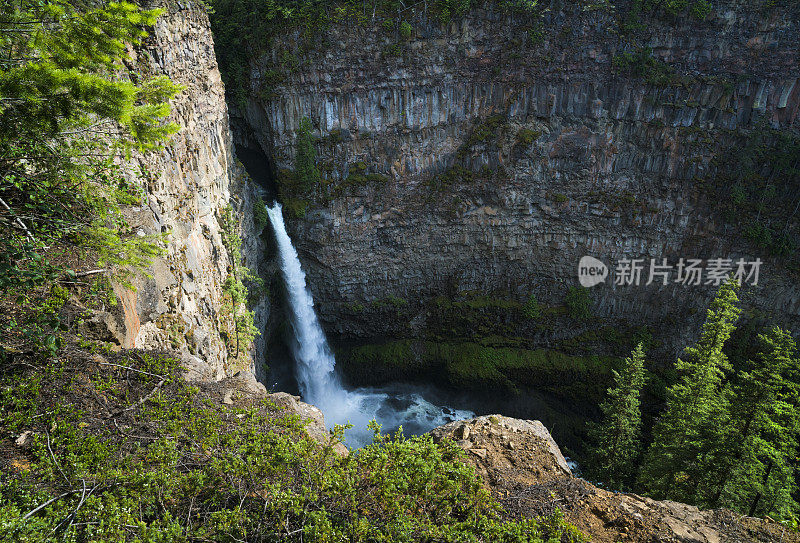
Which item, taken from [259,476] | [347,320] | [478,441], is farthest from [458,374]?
[259,476]

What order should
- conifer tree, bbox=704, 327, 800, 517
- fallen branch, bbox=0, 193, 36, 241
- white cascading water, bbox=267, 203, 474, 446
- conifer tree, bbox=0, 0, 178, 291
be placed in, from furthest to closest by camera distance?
white cascading water, bbox=267, 203, 474, 446 < conifer tree, bbox=704, 327, 800, 517 < fallen branch, bbox=0, 193, 36, 241 < conifer tree, bbox=0, 0, 178, 291

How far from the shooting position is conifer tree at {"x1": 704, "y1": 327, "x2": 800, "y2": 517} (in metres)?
12.8

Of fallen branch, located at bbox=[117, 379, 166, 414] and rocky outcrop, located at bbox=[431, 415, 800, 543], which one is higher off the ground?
fallen branch, located at bbox=[117, 379, 166, 414]

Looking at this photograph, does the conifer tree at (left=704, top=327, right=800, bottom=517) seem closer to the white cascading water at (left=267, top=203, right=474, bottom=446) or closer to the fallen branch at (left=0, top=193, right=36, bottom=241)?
the white cascading water at (left=267, top=203, right=474, bottom=446)

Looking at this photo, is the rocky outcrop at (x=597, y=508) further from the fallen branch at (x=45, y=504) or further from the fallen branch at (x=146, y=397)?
the fallen branch at (x=45, y=504)

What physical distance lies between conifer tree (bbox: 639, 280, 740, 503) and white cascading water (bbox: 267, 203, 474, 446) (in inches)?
487

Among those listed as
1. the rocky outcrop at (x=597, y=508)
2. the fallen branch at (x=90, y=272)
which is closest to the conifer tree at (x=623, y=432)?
the rocky outcrop at (x=597, y=508)

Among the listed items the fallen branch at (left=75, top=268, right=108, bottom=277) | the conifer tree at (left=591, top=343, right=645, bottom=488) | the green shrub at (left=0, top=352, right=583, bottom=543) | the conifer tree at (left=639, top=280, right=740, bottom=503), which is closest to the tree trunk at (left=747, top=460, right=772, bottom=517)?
the conifer tree at (left=639, top=280, right=740, bottom=503)

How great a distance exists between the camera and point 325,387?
85.5 ft

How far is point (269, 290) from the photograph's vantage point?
23.5 metres

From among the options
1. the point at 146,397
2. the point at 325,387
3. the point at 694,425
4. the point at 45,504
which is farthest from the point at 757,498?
the point at 325,387

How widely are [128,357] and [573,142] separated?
26.4 meters

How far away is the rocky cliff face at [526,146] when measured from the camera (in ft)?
80.1

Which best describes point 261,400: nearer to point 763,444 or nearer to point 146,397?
point 146,397
